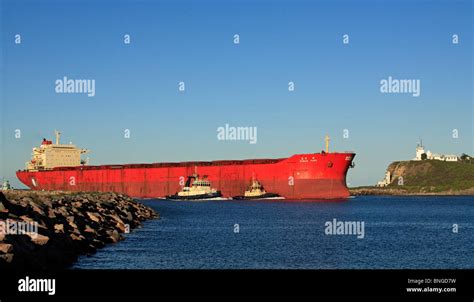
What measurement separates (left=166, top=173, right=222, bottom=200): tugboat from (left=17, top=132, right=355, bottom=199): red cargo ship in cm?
79

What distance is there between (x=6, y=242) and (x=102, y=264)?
15.0 feet

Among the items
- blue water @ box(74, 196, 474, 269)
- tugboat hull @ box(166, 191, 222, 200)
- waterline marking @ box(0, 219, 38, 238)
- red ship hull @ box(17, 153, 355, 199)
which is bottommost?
blue water @ box(74, 196, 474, 269)

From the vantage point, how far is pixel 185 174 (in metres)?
75.4

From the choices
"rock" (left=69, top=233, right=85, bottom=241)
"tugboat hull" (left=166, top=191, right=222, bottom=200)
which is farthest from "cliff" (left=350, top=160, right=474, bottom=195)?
"rock" (left=69, top=233, right=85, bottom=241)

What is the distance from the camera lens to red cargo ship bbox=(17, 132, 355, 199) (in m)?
66.6

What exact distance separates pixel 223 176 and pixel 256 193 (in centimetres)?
608

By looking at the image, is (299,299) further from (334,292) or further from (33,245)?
(33,245)

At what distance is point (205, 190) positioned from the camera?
7381 centimetres

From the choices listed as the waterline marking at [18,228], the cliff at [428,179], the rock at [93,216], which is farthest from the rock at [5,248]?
the cliff at [428,179]

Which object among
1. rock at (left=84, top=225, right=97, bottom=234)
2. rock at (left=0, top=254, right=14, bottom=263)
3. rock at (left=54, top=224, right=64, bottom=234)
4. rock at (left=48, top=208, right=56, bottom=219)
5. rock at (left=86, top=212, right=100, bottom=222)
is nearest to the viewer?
rock at (left=0, top=254, right=14, bottom=263)

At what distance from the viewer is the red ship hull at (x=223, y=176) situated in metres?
66.5

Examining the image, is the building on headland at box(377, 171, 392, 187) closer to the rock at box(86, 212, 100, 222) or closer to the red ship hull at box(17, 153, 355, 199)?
the red ship hull at box(17, 153, 355, 199)

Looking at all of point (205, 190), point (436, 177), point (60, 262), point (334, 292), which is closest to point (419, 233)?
point (60, 262)

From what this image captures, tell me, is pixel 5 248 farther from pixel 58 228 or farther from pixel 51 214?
pixel 51 214
